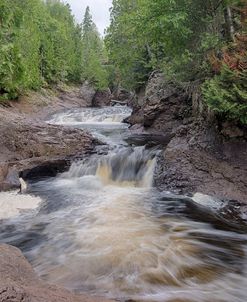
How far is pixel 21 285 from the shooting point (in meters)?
3.45

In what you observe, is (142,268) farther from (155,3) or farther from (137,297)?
(155,3)

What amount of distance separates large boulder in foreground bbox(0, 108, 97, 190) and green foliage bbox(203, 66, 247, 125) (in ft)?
16.8

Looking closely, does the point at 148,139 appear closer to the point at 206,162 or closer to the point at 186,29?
the point at 186,29

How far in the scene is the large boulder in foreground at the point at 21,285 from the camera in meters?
3.14

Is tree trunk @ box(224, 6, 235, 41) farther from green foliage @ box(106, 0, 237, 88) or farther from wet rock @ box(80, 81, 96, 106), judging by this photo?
wet rock @ box(80, 81, 96, 106)

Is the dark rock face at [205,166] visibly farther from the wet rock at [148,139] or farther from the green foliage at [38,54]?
the green foliage at [38,54]

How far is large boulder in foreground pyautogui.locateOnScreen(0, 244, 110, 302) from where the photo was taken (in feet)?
10.3

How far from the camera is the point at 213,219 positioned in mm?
7953

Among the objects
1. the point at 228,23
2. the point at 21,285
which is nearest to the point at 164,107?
the point at 228,23

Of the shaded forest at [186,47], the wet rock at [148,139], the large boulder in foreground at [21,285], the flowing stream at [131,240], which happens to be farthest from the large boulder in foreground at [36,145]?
the large boulder in foreground at [21,285]

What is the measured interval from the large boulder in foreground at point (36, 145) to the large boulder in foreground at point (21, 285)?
20.8ft

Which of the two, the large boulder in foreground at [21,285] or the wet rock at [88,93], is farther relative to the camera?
the wet rock at [88,93]

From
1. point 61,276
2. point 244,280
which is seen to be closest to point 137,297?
point 61,276

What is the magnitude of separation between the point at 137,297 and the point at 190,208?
13.5 ft
